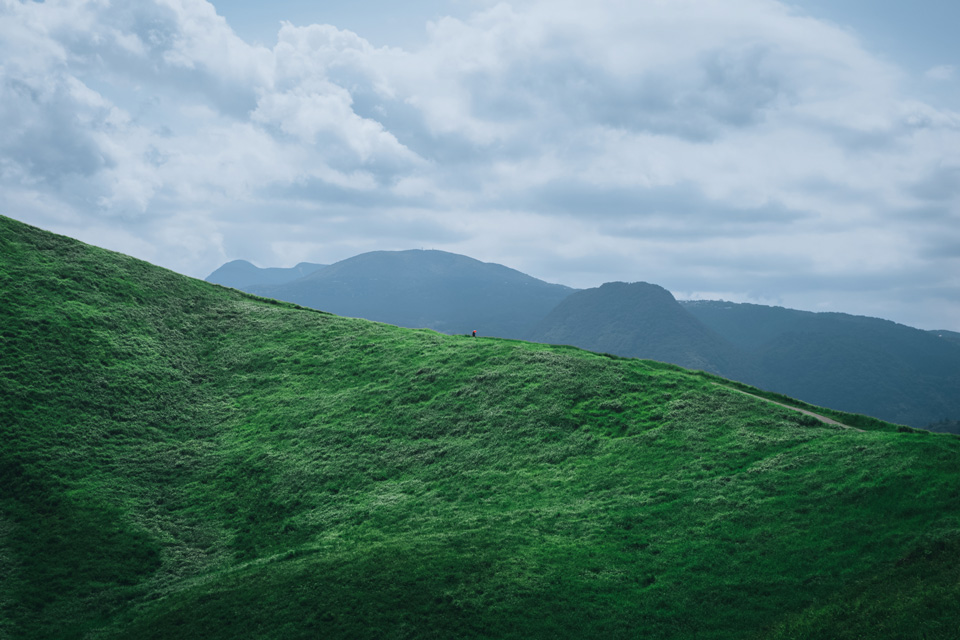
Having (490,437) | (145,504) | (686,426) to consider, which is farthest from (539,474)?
(145,504)

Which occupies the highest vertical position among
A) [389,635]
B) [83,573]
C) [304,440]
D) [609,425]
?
[609,425]

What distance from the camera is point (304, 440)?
49.2 m

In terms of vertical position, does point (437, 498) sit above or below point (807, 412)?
below

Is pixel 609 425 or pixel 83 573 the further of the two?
pixel 609 425

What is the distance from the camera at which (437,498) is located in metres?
39.0

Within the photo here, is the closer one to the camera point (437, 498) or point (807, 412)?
point (437, 498)

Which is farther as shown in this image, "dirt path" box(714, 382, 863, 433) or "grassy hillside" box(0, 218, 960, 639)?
"dirt path" box(714, 382, 863, 433)

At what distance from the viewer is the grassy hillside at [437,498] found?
26.6m

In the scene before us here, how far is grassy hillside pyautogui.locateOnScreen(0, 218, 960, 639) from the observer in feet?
87.1

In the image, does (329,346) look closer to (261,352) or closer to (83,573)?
(261,352)

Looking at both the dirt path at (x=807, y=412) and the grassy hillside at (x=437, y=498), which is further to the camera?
the dirt path at (x=807, y=412)

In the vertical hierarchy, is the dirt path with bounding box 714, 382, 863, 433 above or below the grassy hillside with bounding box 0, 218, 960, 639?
above

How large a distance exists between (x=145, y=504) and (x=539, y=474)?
26143mm

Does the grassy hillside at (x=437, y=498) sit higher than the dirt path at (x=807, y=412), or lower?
lower
